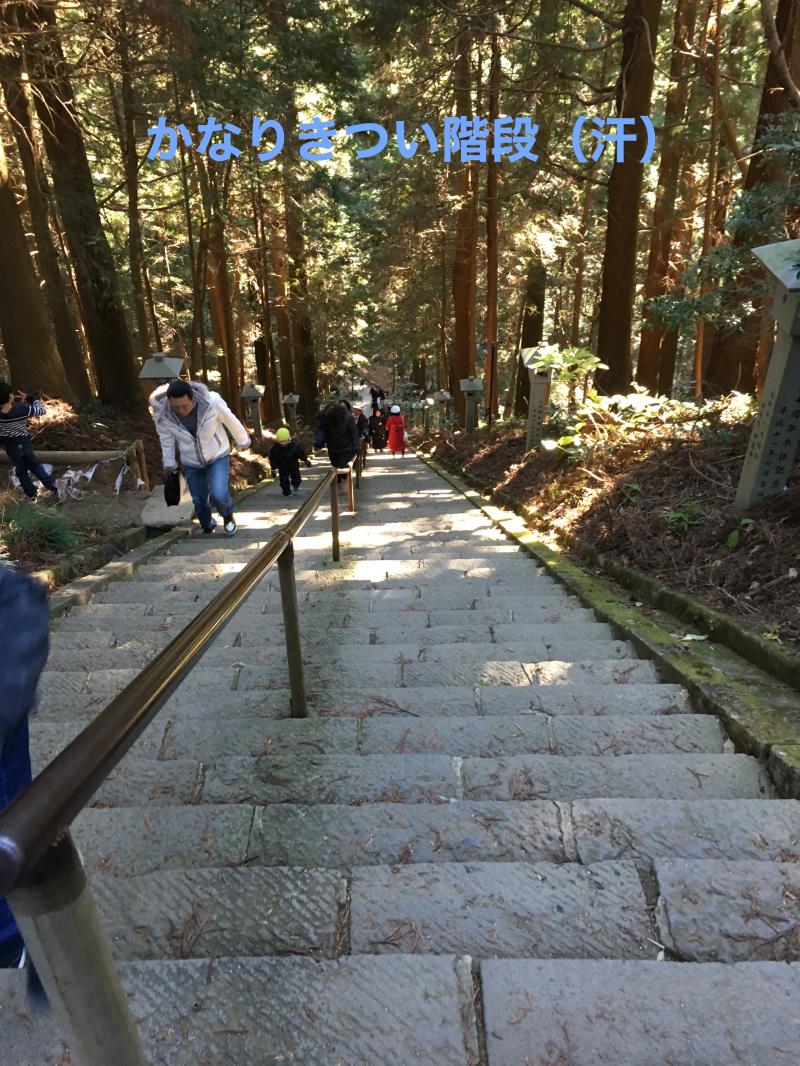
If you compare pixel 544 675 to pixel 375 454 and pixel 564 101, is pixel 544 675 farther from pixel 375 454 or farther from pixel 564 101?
pixel 375 454

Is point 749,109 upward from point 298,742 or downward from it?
upward

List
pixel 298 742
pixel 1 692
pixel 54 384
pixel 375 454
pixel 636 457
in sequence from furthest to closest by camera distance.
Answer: pixel 375 454 < pixel 54 384 < pixel 636 457 < pixel 298 742 < pixel 1 692

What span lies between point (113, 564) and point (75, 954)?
5.27 metres

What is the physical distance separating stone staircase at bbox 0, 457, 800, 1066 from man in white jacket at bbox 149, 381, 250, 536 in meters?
2.95

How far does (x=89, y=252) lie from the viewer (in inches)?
446

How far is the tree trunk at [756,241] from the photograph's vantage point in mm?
7531

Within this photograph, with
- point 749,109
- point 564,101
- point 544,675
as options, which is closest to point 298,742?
point 544,675

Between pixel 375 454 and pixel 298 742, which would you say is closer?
pixel 298 742

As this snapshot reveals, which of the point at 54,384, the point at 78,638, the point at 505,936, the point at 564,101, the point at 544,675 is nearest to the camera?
the point at 505,936

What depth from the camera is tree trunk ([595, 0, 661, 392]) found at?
29.8ft

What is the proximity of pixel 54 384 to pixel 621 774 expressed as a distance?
10.8 m

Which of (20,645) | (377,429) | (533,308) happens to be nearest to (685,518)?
(20,645)

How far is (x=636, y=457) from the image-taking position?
6988mm

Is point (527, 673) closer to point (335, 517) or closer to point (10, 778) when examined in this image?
point (10, 778)
